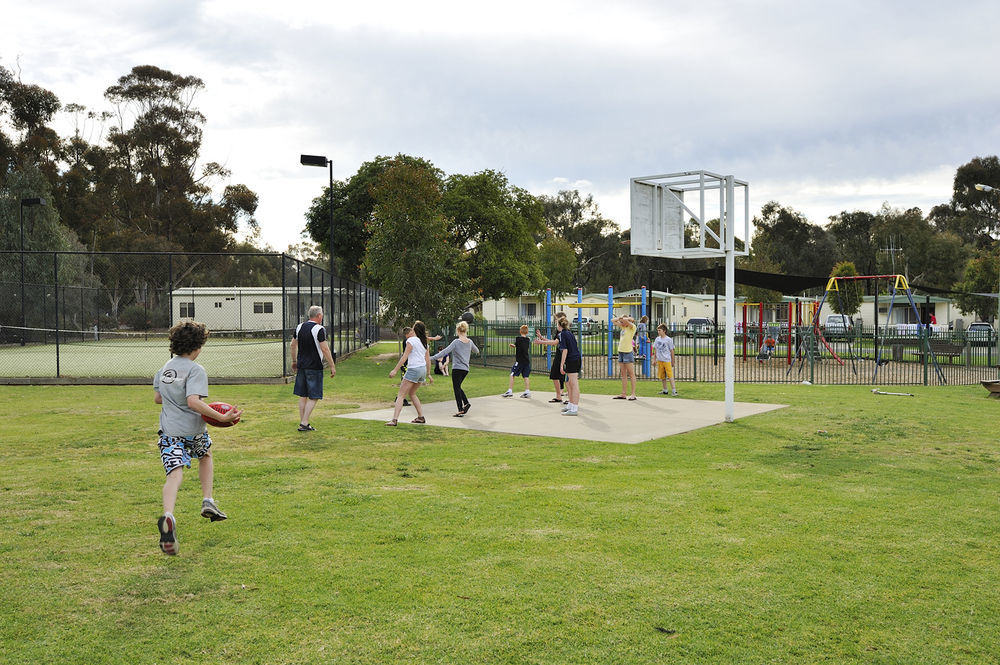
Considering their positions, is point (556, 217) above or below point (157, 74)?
below

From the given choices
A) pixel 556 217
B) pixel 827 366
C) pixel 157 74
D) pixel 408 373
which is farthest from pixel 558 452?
pixel 556 217

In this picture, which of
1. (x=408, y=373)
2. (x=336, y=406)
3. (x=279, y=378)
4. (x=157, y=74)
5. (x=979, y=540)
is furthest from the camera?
(x=157, y=74)

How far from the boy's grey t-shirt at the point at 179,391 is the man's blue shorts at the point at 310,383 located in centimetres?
531

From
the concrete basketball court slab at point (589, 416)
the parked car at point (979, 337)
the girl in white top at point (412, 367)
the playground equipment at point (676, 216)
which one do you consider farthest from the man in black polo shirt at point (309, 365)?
the parked car at point (979, 337)

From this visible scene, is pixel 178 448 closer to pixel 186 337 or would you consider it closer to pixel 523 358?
pixel 186 337

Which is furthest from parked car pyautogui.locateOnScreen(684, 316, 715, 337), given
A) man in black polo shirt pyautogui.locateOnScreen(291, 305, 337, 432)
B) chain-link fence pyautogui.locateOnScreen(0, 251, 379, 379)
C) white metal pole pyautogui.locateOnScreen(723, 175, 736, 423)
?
man in black polo shirt pyautogui.locateOnScreen(291, 305, 337, 432)

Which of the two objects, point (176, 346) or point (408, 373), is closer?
point (176, 346)

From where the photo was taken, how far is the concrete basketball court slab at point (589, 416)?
11336 mm

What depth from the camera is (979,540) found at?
5762mm

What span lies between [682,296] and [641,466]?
58.6 metres

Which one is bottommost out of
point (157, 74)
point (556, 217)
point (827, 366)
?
point (827, 366)

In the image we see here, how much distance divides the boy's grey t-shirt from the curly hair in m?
0.09

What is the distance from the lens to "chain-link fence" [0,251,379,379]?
22484 mm

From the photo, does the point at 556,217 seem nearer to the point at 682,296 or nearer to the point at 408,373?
the point at 682,296
